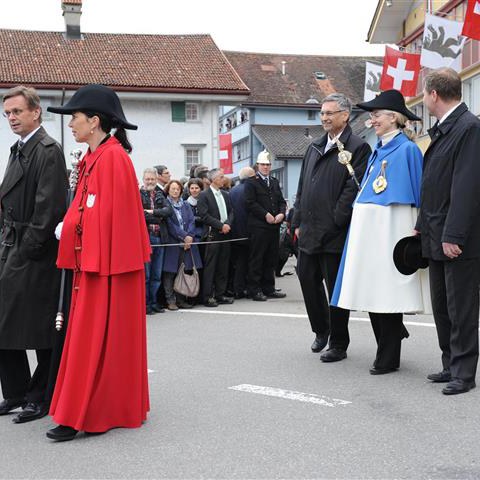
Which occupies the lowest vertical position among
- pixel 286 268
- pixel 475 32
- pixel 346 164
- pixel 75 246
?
pixel 286 268

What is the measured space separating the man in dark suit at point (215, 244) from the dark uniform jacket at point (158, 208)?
0.94m

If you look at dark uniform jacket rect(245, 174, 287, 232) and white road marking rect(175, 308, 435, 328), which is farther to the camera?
dark uniform jacket rect(245, 174, 287, 232)

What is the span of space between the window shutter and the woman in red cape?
3601 centimetres

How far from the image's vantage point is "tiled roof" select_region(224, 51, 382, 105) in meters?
64.1

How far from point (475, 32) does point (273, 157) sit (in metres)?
45.5

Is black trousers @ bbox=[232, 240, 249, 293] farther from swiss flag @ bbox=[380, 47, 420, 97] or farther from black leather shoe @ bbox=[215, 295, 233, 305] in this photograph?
swiss flag @ bbox=[380, 47, 420, 97]

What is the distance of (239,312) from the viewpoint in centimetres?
1117

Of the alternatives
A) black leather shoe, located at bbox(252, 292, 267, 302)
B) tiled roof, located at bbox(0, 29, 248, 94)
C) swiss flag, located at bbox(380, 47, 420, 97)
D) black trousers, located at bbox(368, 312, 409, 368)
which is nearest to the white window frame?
tiled roof, located at bbox(0, 29, 248, 94)

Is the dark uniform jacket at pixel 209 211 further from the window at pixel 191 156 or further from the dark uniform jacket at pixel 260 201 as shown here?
the window at pixel 191 156

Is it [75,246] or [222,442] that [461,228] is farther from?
[75,246]

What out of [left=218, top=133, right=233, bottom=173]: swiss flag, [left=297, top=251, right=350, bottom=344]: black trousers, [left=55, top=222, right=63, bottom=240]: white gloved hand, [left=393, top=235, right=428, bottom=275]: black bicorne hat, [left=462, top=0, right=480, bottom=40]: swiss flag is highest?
[left=462, top=0, right=480, bottom=40]: swiss flag

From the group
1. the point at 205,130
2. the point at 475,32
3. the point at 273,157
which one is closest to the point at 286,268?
the point at 475,32

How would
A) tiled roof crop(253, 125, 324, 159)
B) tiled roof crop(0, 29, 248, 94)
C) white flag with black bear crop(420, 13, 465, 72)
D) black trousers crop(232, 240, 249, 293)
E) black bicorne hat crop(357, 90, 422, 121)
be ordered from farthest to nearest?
tiled roof crop(253, 125, 324, 159) → tiled roof crop(0, 29, 248, 94) → white flag with black bear crop(420, 13, 465, 72) → black trousers crop(232, 240, 249, 293) → black bicorne hat crop(357, 90, 422, 121)

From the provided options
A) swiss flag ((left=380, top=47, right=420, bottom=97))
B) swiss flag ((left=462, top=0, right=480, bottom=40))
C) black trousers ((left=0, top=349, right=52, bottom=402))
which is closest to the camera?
black trousers ((left=0, top=349, right=52, bottom=402))
